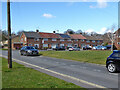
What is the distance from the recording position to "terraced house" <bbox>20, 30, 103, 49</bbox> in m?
62.7

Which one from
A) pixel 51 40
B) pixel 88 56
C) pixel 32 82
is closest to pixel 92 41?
pixel 51 40

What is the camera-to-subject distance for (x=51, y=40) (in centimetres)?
6769

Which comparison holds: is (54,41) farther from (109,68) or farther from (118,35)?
(109,68)

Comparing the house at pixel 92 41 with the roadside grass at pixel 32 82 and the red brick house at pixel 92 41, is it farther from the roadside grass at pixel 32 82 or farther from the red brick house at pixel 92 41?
the roadside grass at pixel 32 82

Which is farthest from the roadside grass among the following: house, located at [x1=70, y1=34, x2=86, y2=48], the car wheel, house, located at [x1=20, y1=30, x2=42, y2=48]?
house, located at [x1=70, y1=34, x2=86, y2=48]

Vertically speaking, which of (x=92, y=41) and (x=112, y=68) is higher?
(x=92, y=41)

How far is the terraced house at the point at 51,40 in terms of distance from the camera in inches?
2467

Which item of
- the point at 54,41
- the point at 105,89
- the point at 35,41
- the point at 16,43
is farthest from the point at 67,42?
the point at 105,89

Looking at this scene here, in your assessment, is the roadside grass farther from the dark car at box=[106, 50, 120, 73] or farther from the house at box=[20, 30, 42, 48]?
the house at box=[20, 30, 42, 48]

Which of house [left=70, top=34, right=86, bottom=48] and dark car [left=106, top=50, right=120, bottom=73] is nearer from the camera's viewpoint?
dark car [left=106, top=50, right=120, bottom=73]

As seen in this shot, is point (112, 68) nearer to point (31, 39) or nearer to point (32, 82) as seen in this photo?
point (32, 82)

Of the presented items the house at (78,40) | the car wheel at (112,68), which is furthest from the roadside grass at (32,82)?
the house at (78,40)

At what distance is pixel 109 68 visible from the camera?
1112 cm

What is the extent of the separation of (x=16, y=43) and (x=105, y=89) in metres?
64.8
